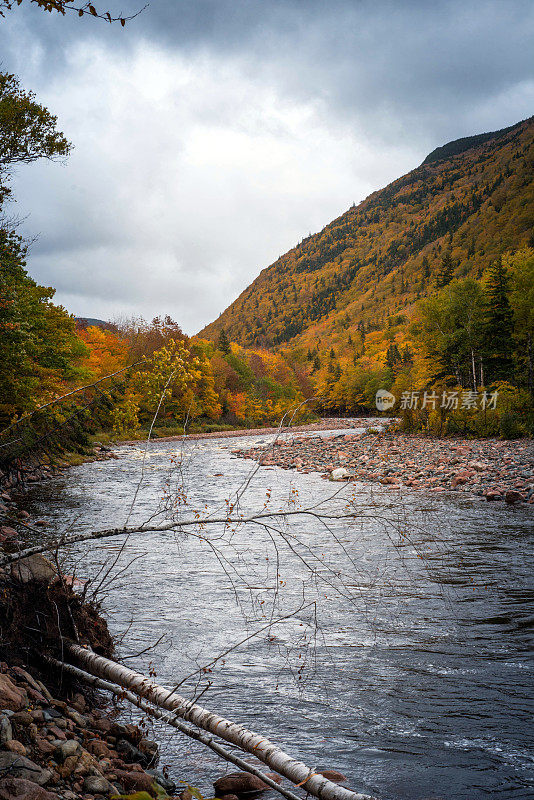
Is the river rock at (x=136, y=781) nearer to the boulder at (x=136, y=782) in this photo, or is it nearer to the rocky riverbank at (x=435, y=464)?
the boulder at (x=136, y=782)

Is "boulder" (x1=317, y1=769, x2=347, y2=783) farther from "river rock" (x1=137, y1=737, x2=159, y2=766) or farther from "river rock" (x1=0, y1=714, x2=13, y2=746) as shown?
"river rock" (x1=0, y1=714, x2=13, y2=746)

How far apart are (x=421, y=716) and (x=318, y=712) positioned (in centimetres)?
90

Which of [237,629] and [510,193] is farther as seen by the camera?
[510,193]

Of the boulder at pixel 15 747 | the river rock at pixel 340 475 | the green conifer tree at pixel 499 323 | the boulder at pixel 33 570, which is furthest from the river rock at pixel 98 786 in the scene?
the green conifer tree at pixel 499 323

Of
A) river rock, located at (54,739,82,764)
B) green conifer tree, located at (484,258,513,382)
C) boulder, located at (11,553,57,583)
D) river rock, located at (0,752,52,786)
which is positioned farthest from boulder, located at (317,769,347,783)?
green conifer tree, located at (484,258,513,382)

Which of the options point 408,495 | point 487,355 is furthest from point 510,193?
point 408,495

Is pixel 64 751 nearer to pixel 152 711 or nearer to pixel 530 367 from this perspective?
pixel 152 711

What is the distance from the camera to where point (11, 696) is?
3.29 m

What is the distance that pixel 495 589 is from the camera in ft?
24.4

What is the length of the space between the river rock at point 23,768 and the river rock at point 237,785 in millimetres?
1309

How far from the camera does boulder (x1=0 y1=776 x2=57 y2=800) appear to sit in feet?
7.80

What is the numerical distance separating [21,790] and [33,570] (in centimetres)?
251

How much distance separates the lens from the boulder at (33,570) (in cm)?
456

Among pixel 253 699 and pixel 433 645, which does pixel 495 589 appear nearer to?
pixel 433 645
